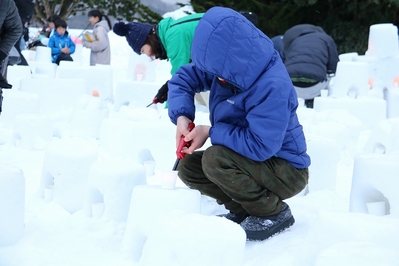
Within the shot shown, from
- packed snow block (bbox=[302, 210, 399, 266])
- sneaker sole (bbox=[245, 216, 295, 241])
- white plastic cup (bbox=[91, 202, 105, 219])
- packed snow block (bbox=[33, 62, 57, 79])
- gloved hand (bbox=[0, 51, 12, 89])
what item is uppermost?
packed snow block (bbox=[302, 210, 399, 266])

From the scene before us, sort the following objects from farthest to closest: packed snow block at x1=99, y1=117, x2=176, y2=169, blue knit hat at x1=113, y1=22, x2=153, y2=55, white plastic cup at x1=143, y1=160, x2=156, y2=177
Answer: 1. blue knit hat at x1=113, y1=22, x2=153, y2=55
2. packed snow block at x1=99, y1=117, x2=176, y2=169
3. white plastic cup at x1=143, y1=160, x2=156, y2=177

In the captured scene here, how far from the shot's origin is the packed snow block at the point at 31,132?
3.84m

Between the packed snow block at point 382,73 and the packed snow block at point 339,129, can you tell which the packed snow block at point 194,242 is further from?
the packed snow block at point 382,73

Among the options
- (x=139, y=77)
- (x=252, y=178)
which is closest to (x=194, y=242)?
(x=252, y=178)

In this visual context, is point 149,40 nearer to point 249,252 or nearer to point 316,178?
point 316,178

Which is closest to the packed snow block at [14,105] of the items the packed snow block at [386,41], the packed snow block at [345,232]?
the packed snow block at [345,232]

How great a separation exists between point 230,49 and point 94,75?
14.2 feet

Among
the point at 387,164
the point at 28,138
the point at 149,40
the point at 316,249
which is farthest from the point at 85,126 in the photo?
the point at 316,249

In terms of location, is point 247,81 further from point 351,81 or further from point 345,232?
point 351,81

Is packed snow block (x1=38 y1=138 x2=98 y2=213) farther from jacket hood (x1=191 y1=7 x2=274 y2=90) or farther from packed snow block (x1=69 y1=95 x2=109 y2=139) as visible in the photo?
packed snow block (x1=69 y1=95 x2=109 y2=139)

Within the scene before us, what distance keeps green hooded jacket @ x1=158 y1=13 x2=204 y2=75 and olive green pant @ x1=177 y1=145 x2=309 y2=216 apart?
143cm

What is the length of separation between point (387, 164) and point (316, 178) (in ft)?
2.19

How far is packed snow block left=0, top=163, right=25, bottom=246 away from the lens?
2.03m

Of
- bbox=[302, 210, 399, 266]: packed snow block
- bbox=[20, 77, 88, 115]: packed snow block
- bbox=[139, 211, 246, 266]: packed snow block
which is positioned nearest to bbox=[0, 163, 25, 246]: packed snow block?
bbox=[139, 211, 246, 266]: packed snow block
